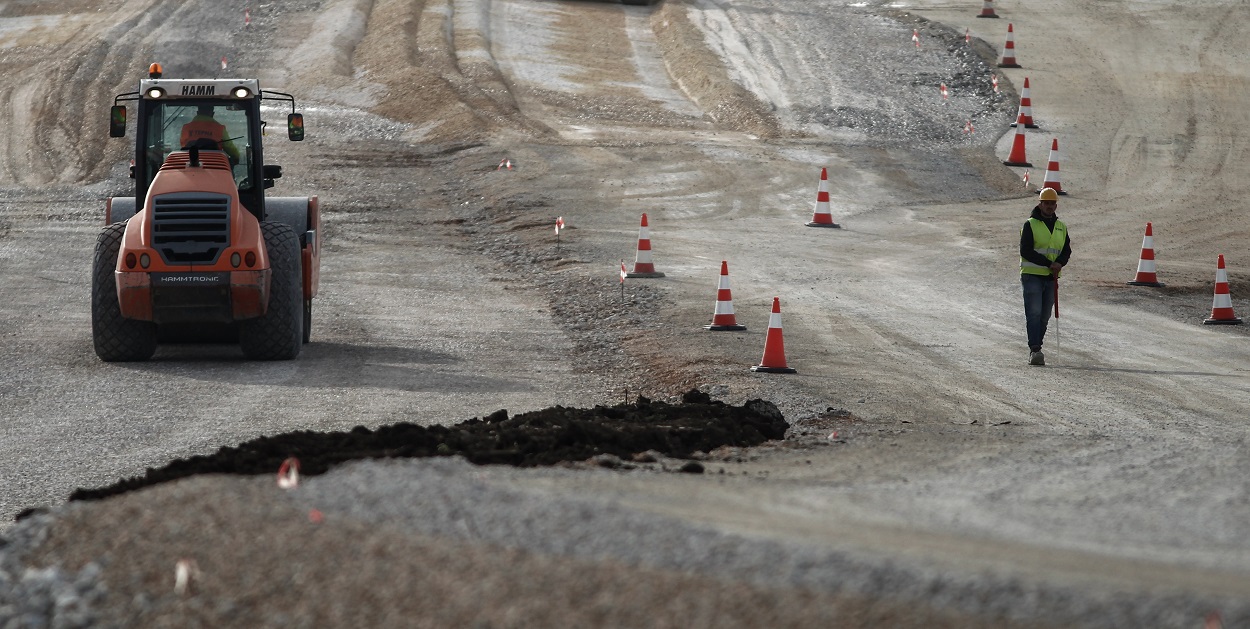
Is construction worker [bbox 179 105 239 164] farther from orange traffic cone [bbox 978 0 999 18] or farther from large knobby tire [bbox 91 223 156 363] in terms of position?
orange traffic cone [bbox 978 0 999 18]

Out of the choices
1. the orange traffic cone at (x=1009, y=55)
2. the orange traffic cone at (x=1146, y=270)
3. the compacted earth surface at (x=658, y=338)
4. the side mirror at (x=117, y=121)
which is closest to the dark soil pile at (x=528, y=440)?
the compacted earth surface at (x=658, y=338)

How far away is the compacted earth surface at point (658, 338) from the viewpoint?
6109 millimetres

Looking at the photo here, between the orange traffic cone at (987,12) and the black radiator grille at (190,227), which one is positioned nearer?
the black radiator grille at (190,227)

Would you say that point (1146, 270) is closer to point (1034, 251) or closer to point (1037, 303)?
point (1034, 251)

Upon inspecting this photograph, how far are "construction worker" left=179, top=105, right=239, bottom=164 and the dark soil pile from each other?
5.08 metres

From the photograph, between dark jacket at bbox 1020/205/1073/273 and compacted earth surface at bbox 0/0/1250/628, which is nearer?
compacted earth surface at bbox 0/0/1250/628

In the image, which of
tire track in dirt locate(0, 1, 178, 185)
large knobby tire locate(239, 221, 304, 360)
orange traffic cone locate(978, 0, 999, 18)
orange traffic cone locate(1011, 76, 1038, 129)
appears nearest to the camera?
large knobby tire locate(239, 221, 304, 360)

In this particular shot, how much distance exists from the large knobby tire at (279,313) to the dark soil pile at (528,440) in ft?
11.7

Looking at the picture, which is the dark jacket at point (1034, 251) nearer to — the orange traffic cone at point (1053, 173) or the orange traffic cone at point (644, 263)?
the orange traffic cone at point (644, 263)

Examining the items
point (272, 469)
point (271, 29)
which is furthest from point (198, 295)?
point (271, 29)

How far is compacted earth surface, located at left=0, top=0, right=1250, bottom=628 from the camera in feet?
20.0

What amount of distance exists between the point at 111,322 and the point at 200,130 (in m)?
2.13

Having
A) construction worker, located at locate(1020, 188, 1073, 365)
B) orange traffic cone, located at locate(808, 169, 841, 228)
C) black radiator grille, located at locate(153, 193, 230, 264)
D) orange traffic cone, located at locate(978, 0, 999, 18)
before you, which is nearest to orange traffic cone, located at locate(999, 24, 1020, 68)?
orange traffic cone, located at locate(978, 0, 999, 18)

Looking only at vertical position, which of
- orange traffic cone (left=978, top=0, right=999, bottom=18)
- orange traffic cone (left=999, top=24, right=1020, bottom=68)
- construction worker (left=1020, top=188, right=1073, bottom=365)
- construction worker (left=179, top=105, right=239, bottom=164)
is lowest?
construction worker (left=1020, top=188, right=1073, bottom=365)
